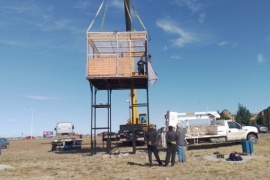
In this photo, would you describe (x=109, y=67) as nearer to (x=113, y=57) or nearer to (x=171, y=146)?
(x=113, y=57)

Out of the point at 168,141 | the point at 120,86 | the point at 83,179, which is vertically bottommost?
the point at 83,179

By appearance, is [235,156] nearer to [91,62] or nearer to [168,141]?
[168,141]

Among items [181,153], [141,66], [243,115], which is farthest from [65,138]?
[243,115]

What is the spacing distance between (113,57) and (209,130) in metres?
9.94

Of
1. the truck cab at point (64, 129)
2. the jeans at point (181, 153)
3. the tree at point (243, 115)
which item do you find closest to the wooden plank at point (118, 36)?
the jeans at point (181, 153)

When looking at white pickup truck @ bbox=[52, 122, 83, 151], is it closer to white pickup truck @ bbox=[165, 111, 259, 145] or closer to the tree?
white pickup truck @ bbox=[165, 111, 259, 145]

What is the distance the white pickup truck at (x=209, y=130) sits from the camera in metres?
28.3

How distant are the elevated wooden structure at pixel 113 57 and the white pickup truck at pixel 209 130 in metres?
3.99

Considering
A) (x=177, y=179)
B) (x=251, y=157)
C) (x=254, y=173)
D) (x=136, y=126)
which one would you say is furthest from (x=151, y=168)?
(x=136, y=126)

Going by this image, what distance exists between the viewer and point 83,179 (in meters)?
14.4

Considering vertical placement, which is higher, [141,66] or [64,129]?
[141,66]

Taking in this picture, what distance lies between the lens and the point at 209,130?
2903 centimetres

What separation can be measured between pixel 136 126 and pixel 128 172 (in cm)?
1084

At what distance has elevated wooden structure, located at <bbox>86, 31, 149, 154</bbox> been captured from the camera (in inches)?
996
